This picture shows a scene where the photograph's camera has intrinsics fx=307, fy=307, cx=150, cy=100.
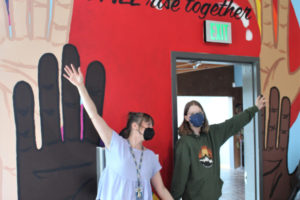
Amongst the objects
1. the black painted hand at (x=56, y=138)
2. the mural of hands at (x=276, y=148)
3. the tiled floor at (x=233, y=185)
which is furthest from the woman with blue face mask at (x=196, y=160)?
the tiled floor at (x=233, y=185)

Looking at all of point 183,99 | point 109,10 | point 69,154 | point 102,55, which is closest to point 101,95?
point 102,55

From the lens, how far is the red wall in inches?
94.1

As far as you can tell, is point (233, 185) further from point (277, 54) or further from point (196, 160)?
point (196, 160)

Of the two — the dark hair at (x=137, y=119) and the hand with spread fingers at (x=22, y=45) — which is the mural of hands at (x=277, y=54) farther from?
the hand with spread fingers at (x=22, y=45)

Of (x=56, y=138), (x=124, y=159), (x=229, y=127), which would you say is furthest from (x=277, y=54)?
(x=56, y=138)

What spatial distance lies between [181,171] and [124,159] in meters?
0.59

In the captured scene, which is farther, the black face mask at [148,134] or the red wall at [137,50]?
the red wall at [137,50]

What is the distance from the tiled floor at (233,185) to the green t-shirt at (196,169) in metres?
3.28

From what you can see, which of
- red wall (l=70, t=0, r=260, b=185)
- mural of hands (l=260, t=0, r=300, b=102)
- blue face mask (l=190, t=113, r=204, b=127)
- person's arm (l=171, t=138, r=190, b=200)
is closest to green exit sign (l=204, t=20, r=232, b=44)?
red wall (l=70, t=0, r=260, b=185)

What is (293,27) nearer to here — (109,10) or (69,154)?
(109,10)

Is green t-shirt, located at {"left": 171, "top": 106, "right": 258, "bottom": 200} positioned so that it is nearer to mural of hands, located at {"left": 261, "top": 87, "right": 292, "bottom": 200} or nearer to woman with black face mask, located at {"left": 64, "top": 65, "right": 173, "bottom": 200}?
woman with black face mask, located at {"left": 64, "top": 65, "right": 173, "bottom": 200}

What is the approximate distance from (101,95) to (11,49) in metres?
0.72

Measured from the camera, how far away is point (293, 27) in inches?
138

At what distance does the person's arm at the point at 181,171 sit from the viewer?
2.39m
